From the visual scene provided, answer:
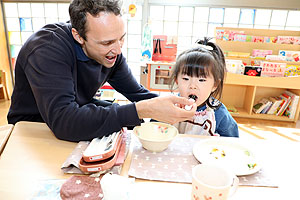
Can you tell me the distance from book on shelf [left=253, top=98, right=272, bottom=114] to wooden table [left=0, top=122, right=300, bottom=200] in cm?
259

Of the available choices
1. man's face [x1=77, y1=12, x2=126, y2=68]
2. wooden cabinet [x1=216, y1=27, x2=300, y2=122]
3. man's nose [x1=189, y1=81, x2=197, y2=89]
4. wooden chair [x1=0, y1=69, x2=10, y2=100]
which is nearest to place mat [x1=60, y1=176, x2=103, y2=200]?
man's face [x1=77, y1=12, x2=126, y2=68]

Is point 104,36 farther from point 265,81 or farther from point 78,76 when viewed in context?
point 265,81

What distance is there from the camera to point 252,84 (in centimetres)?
316

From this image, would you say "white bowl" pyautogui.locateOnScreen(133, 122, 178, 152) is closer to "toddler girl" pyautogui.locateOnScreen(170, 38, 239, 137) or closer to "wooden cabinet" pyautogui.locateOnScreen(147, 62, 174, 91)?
"toddler girl" pyautogui.locateOnScreen(170, 38, 239, 137)

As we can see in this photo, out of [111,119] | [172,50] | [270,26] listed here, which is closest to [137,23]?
[172,50]

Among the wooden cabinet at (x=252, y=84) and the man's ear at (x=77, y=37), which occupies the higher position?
the man's ear at (x=77, y=37)

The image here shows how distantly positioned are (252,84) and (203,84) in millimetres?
2257

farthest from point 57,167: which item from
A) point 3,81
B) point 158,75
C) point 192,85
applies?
point 3,81

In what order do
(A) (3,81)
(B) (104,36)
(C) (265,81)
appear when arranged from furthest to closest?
(A) (3,81)
(C) (265,81)
(B) (104,36)

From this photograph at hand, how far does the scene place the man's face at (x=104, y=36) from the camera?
100 centimetres

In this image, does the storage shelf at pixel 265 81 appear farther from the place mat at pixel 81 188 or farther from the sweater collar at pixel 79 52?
the place mat at pixel 81 188

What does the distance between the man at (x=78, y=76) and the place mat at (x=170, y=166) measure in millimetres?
128

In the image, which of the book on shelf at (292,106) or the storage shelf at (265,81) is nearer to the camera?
the storage shelf at (265,81)

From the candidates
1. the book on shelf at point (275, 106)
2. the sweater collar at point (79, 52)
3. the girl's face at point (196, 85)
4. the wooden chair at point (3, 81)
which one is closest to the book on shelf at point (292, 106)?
the book on shelf at point (275, 106)
